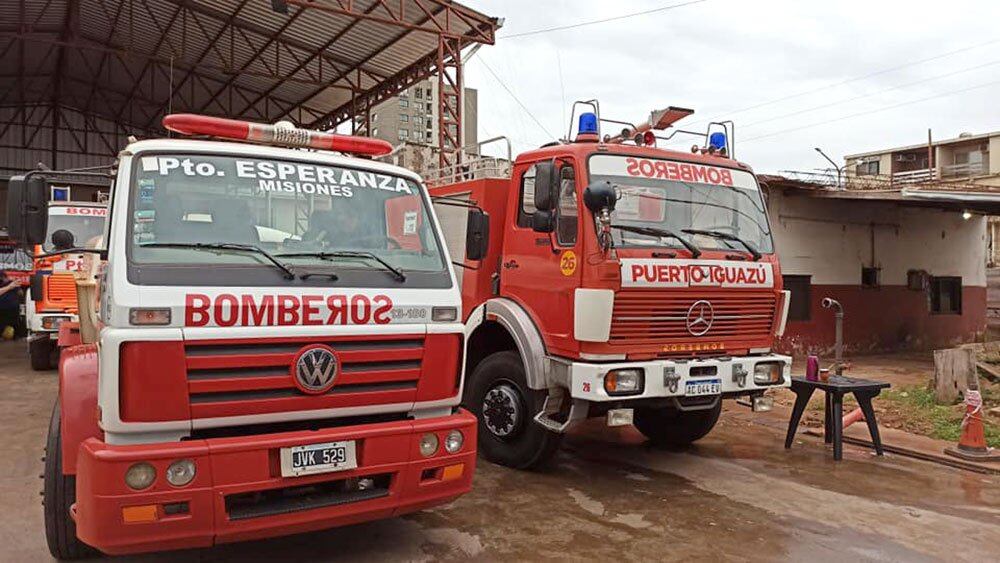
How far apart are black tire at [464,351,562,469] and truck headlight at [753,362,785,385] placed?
1.64 meters

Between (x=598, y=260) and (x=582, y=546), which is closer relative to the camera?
(x=582, y=546)

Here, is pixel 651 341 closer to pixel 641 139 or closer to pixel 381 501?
pixel 641 139

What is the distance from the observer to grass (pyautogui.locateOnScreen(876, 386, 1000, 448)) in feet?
24.3

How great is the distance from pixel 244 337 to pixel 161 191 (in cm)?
93

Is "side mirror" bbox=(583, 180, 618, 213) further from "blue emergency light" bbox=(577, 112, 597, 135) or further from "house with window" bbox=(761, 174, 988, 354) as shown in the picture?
"house with window" bbox=(761, 174, 988, 354)

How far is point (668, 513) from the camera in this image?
498cm

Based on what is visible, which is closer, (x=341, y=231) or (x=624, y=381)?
(x=341, y=231)

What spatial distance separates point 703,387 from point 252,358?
3.42m

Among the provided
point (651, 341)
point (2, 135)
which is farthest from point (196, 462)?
point (2, 135)

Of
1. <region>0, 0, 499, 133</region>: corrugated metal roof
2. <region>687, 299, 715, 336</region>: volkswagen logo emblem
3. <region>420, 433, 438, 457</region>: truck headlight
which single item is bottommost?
<region>420, 433, 438, 457</region>: truck headlight

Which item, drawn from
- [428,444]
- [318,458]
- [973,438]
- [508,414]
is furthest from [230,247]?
[973,438]

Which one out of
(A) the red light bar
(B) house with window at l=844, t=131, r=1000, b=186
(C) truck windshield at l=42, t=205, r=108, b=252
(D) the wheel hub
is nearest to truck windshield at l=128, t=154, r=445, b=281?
(A) the red light bar

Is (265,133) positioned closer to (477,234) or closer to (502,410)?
(477,234)

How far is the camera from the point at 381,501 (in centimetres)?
362
